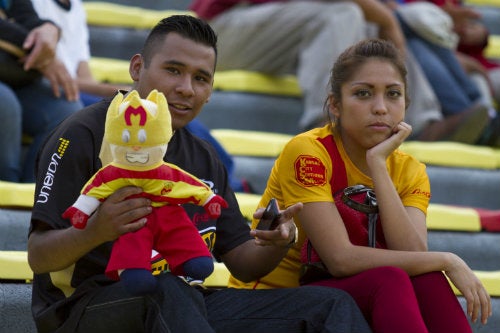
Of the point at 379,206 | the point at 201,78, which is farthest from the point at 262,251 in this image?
the point at 201,78

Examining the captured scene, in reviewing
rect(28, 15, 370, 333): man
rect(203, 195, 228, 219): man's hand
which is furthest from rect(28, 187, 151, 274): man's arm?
rect(203, 195, 228, 219): man's hand

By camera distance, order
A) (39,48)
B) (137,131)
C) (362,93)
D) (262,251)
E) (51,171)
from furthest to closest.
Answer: (39,48) → (362,93) → (262,251) → (51,171) → (137,131)

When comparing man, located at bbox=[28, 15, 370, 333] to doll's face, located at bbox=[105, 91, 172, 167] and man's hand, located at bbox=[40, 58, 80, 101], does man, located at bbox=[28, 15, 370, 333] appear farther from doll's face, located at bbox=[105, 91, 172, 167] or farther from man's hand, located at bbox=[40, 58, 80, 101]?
man's hand, located at bbox=[40, 58, 80, 101]

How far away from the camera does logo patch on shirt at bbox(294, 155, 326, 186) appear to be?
2.17 m

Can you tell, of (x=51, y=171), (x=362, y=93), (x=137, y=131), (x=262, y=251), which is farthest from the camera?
(x=362, y=93)

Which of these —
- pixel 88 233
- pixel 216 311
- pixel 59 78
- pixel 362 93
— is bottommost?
pixel 216 311

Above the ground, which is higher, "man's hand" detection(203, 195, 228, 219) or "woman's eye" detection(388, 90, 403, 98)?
"woman's eye" detection(388, 90, 403, 98)

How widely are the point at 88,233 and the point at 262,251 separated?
46cm

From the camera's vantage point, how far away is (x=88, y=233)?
1.75 meters

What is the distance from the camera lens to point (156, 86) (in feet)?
6.69

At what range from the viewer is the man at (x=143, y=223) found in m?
1.78

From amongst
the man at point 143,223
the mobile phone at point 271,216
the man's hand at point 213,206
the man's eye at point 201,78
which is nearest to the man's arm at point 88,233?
the man at point 143,223

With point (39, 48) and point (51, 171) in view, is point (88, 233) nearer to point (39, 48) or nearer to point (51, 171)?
point (51, 171)

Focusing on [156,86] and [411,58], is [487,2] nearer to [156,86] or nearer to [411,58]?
[411,58]
